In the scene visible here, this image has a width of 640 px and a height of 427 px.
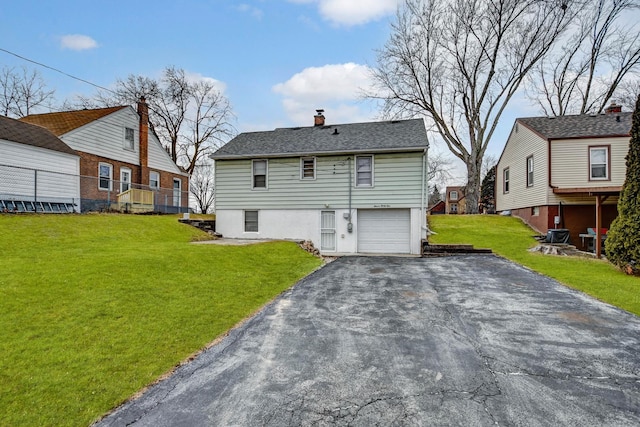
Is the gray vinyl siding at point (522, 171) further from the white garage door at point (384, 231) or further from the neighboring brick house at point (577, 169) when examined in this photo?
the white garage door at point (384, 231)

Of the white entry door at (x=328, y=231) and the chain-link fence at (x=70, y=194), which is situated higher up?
the chain-link fence at (x=70, y=194)

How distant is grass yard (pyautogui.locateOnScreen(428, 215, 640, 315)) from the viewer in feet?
22.9

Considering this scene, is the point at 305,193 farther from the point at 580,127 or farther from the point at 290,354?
the point at 580,127

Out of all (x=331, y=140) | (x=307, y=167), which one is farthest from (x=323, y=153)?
(x=331, y=140)

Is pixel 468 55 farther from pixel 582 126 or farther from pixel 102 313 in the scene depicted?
pixel 102 313

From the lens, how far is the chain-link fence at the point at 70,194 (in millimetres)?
14406

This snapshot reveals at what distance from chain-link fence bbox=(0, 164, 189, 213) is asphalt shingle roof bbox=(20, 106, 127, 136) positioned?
11.2ft

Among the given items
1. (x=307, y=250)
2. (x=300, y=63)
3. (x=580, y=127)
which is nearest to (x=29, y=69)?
(x=300, y=63)

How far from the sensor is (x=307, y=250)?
13.4m

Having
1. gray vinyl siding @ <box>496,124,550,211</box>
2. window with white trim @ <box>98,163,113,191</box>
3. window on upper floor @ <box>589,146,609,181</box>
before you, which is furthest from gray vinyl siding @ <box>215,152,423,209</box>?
window on upper floor @ <box>589,146,609,181</box>

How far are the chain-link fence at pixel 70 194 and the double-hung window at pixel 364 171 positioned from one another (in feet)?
41.9

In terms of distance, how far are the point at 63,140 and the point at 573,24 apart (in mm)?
33290

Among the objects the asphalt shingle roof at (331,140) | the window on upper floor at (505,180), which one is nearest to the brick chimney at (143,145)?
the asphalt shingle roof at (331,140)

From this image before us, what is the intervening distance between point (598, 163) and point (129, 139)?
26.3 meters
